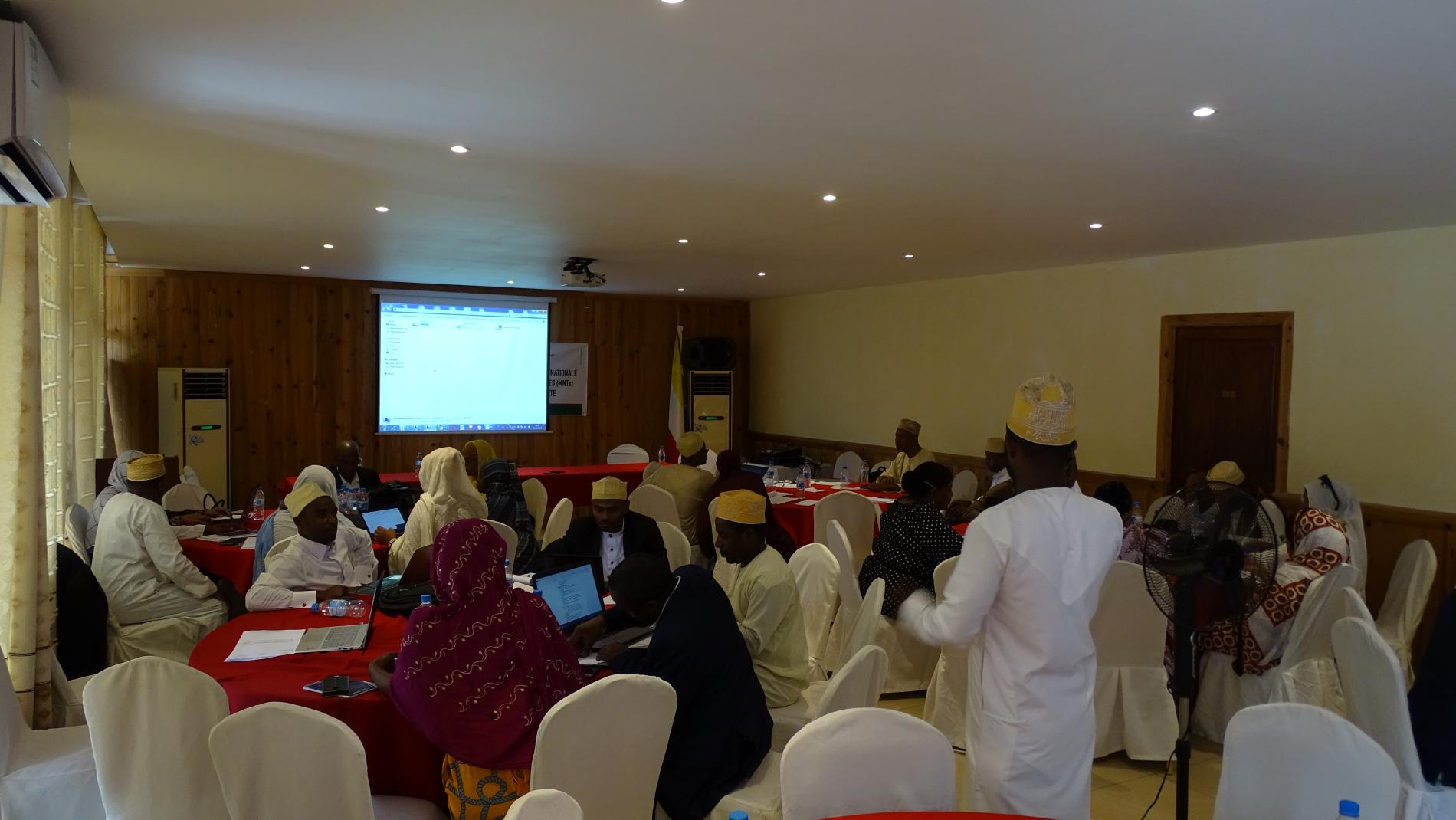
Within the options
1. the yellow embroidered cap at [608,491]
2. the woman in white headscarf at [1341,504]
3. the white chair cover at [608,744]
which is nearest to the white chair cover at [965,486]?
the woman in white headscarf at [1341,504]

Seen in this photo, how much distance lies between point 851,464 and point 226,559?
5.89m

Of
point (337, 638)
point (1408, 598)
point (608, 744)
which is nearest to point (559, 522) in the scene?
point (337, 638)

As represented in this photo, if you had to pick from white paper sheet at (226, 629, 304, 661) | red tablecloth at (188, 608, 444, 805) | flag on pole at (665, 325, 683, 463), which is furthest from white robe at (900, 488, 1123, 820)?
flag on pole at (665, 325, 683, 463)

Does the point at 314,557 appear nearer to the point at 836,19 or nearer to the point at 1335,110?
the point at 836,19

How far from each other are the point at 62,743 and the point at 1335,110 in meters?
4.83

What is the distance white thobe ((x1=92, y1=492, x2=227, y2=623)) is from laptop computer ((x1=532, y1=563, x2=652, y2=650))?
220cm

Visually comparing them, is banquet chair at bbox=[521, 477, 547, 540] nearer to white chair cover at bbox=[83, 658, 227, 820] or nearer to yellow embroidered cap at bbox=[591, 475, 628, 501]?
A: yellow embroidered cap at bbox=[591, 475, 628, 501]

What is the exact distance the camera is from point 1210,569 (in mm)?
2307

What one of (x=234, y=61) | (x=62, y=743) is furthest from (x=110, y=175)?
(x=62, y=743)

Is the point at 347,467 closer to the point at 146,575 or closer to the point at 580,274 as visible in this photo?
the point at 146,575

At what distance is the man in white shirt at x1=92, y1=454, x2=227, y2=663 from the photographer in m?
4.34

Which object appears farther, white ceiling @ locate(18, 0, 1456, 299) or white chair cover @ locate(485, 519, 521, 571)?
white chair cover @ locate(485, 519, 521, 571)

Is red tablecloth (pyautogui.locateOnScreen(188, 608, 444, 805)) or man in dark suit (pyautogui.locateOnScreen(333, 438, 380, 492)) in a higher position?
man in dark suit (pyautogui.locateOnScreen(333, 438, 380, 492))

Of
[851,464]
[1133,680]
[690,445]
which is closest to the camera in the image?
[1133,680]
